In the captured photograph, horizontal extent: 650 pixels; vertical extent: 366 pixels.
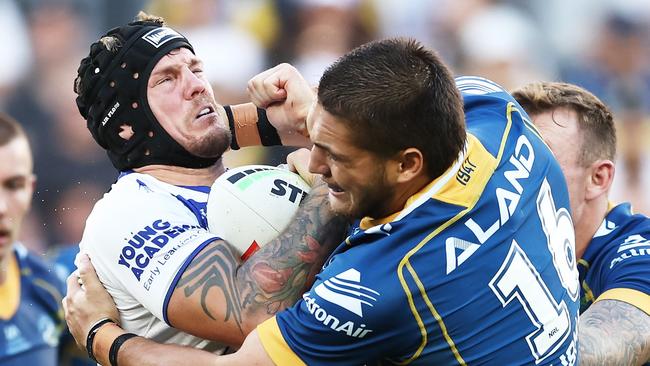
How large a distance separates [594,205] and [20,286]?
3840 mm

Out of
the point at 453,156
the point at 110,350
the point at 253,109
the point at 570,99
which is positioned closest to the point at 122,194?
the point at 110,350

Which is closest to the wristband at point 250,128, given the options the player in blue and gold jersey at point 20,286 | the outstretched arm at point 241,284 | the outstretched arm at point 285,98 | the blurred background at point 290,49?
the outstretched arm at point 285,98

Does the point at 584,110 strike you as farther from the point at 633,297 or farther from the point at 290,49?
the point at 290,49

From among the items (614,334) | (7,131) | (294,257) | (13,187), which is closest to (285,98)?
(294,257)

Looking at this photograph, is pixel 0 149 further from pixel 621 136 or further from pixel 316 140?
pixel 621 136

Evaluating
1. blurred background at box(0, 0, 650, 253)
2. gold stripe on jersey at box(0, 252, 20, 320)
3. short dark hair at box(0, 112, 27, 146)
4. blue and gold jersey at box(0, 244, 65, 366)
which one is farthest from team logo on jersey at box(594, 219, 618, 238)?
short dark hair at box(0, 112, 27, 146)

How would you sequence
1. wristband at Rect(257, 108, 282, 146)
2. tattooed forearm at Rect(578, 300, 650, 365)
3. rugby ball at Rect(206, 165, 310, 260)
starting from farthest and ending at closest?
1. wristband at Rect(257, 108, 282, 146)
2. tattooed forearm at Rect(578, 300, 650, 365)
3. rugby ball at Rect(206, 165, 310, 260)

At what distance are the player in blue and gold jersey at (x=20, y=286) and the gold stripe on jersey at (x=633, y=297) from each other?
12.6 feet

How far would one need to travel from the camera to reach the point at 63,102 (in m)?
8.84

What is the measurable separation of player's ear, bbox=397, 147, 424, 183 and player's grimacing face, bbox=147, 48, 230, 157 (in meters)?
1.09

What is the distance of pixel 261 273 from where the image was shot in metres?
3.88

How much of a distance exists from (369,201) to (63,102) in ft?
18.6

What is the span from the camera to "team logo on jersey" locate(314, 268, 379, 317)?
11.5 feet

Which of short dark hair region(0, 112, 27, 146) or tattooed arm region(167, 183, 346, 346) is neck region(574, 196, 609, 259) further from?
short dark hair region(0, 112, 27, 146)
